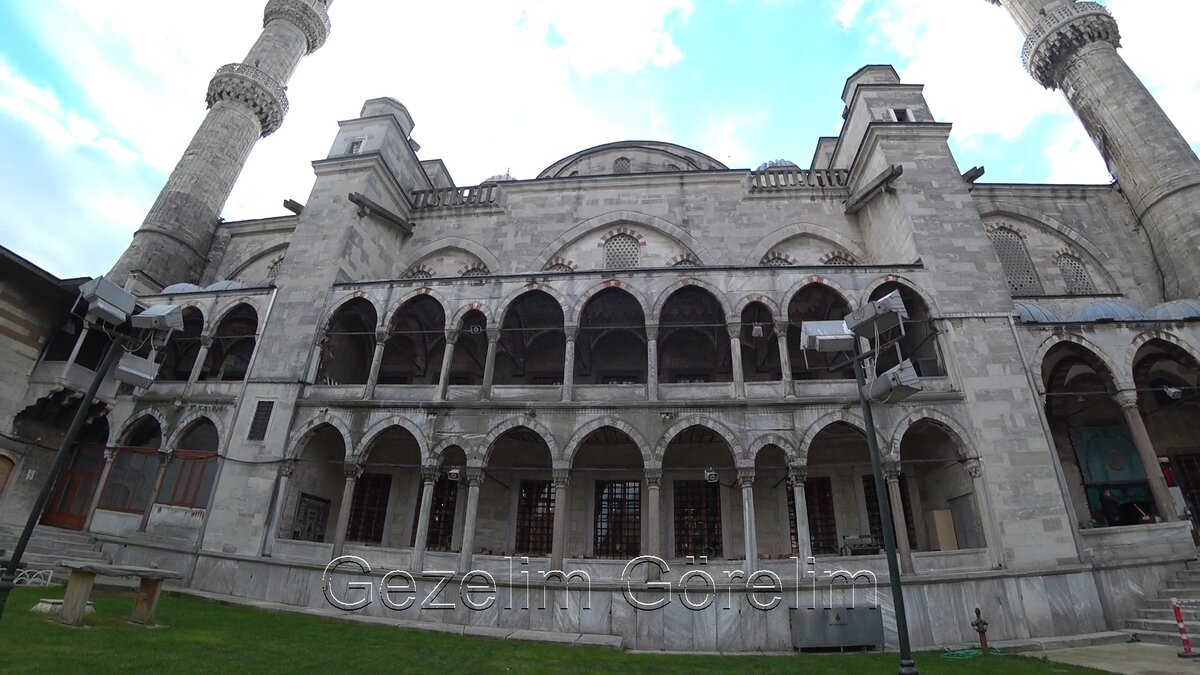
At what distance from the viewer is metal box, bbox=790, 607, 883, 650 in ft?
39.1

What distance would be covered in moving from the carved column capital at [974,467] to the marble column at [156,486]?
2230 centimetres

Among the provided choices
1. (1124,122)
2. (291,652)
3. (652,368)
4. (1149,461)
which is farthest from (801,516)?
(1124,122)

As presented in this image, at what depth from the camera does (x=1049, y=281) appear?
20953mm

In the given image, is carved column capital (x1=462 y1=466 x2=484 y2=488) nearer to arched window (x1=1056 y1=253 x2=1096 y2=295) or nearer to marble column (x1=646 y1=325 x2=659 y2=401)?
marble column (x1=646 y1=325 x2=659 y2=401)

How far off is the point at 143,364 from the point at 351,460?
7.23 metres

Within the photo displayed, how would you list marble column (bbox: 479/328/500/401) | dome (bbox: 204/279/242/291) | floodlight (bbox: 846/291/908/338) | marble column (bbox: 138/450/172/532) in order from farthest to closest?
1. dome (bbox: 204/279/242/291)
2. marble column (bbox: 479/328/500/401)
3. marble column (bbox: 138/450/172/532)
4. floodlight (bbox: 846/291/908/338)

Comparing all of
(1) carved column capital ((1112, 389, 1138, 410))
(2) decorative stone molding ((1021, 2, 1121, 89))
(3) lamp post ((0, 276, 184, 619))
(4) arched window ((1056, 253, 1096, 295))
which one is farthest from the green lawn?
(2) decorative stone molding ((1021, 2, 1121, 89))

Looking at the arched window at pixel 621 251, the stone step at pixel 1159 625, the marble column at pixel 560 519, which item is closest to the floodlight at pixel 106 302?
the marble column at pixel 560 519

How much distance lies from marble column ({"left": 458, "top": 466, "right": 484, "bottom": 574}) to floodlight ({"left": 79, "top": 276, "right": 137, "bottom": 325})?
8544 millimetres

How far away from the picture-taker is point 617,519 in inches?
706

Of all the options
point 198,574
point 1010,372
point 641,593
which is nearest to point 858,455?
point 1010,372

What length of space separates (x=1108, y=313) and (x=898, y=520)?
9.51 m

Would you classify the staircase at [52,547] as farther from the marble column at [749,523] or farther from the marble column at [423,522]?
the marble column at [749,523]

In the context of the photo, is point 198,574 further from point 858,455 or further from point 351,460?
point 858,455
